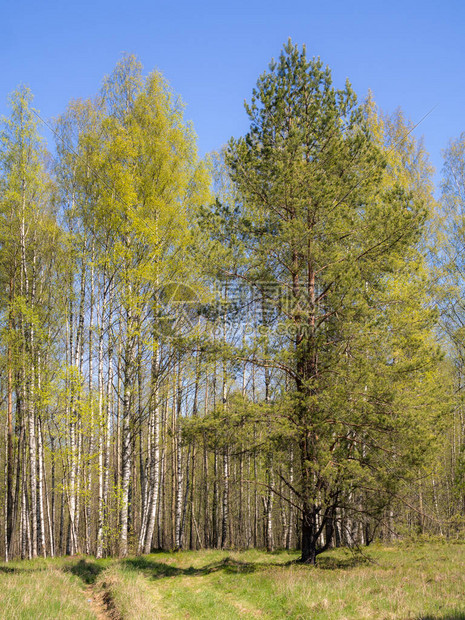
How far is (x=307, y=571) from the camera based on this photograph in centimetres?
820

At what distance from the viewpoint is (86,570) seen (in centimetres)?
1044

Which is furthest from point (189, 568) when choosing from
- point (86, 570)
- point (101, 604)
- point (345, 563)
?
point (345, 563)

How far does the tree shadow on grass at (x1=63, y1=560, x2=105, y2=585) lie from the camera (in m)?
→ 9.70

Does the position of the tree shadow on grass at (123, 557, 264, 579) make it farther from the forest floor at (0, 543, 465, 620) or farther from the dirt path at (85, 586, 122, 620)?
the dirt path at (85, 586, 122, 620)

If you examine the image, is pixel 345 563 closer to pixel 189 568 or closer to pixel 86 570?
pixel 189 568

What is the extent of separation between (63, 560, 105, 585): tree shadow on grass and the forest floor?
0.08 feet

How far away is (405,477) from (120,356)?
7.08 metres

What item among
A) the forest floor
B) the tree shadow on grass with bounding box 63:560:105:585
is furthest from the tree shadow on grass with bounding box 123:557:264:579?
the tree shadow on grass with bounding box 63:560:105:585

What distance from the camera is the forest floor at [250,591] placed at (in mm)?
5910

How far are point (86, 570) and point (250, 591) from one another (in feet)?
16.2

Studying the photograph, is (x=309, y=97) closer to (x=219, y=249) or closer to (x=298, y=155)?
(x=298, y=155)

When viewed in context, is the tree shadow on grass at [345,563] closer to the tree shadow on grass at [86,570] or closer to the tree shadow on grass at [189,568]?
the tree shadow on grass at [189,568]

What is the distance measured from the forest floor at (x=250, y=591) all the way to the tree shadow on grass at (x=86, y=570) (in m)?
0.02

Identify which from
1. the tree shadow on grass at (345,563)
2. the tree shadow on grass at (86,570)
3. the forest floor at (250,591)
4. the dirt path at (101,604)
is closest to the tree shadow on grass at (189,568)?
the forest floor at (250,591)
